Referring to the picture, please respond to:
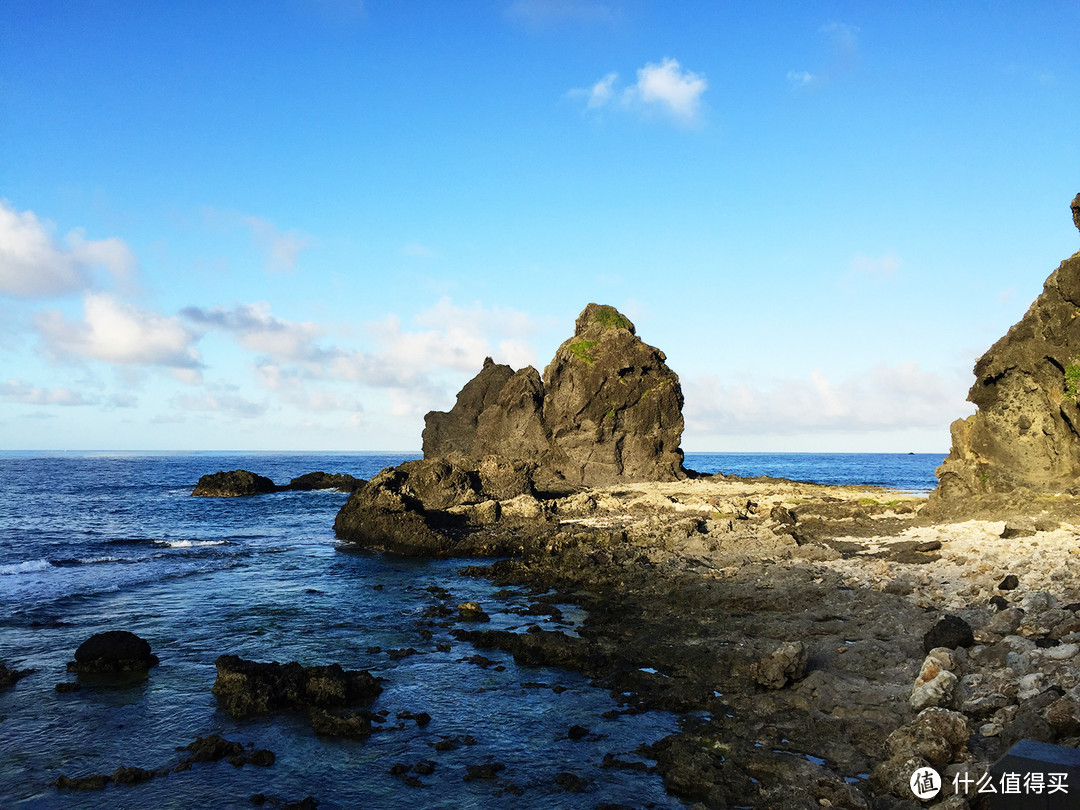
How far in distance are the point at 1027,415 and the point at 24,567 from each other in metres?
47.9

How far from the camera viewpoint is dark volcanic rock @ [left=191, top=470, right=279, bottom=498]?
79.0 metres

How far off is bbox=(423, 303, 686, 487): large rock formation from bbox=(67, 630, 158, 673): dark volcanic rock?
45015mm

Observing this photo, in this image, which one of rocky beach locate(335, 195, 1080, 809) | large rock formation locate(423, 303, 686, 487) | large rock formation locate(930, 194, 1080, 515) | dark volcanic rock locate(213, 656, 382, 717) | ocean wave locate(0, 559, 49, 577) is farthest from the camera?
large rock formation locate(423, 303, 686, 487)

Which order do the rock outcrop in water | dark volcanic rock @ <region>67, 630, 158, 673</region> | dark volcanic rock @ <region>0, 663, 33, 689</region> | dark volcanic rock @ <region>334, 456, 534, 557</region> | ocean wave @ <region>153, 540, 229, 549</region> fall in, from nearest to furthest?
dark volcanic rock @ <region>0, 663, 33, 689</region>
dark volcanic rock @ <region>67, 630, 158, 673</region>
dark volcanic rock @ <region>334, 456, 534, 557</region>
ocean wave @ <region>153, 540, 229, 549</region>
the rock outcrop in water

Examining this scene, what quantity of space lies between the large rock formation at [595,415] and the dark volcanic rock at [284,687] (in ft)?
152

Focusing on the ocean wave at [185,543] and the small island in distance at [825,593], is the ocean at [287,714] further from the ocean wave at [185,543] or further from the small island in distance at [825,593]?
the ocean wave at [185,543]

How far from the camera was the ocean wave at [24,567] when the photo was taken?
32.0 m

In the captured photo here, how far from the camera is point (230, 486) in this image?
79.8m

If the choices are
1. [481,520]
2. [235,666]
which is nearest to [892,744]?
[235,666]

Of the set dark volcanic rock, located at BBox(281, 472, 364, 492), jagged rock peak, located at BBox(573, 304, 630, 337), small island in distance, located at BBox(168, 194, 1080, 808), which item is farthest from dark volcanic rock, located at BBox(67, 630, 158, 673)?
dark volcanic rock, located at BBox(281, 472, 364, 492)

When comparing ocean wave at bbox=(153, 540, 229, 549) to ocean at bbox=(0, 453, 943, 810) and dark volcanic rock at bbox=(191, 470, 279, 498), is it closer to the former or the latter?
ocean at bbox=(0, 453, 943, 810)

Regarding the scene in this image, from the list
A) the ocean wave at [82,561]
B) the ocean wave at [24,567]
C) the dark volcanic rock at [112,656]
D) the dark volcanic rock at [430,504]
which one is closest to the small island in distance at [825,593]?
the dark volcanic rock at [430,504]

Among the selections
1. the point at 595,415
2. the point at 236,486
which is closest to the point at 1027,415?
the point at 595,415

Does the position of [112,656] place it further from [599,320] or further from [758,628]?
[599,320]
